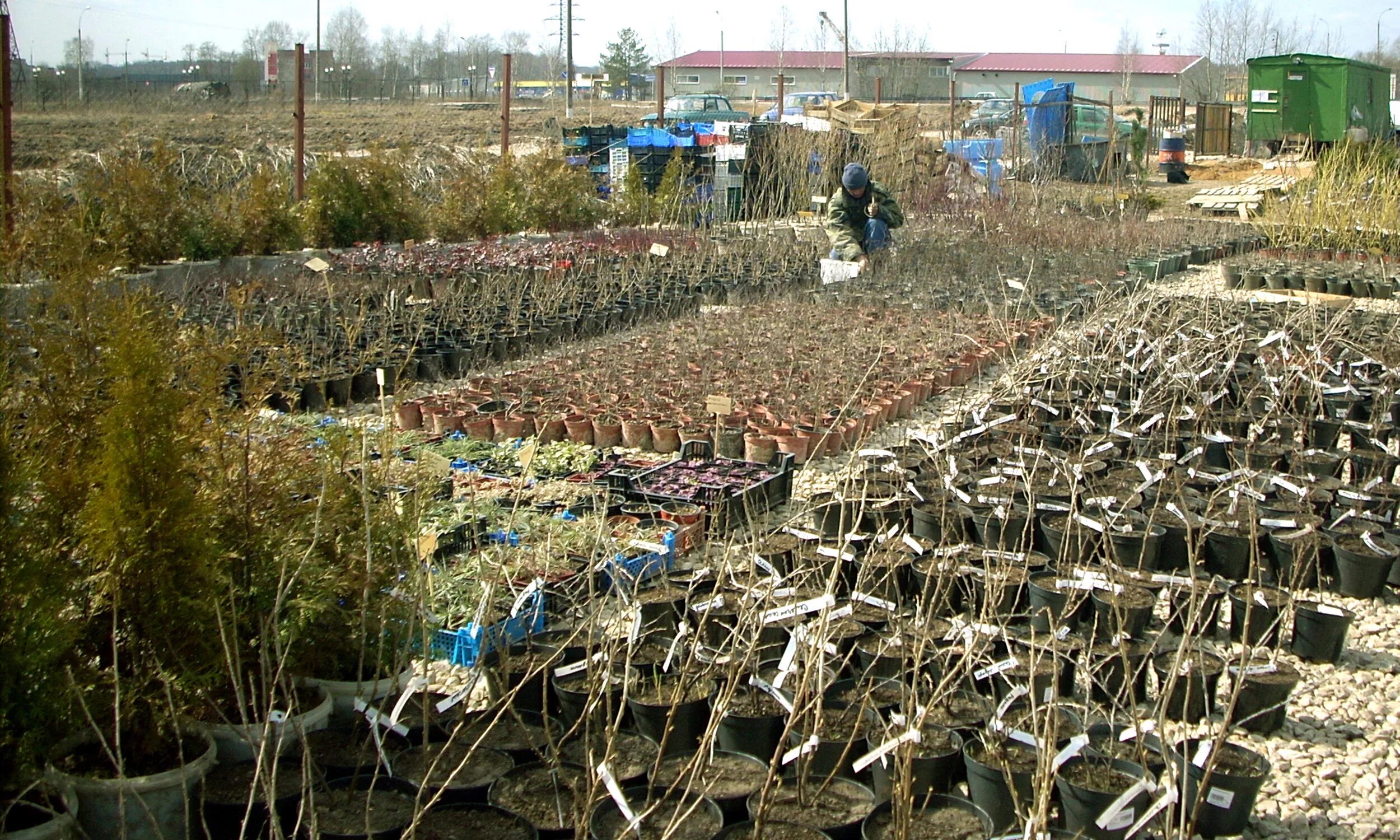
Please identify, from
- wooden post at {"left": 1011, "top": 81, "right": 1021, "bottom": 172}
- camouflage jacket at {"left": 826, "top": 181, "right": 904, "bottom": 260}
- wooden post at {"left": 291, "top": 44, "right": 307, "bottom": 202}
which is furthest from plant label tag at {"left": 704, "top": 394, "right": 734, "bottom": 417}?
wooden post at {"left": 1011, "top": 81, "right": 1021, "bottom": 172}

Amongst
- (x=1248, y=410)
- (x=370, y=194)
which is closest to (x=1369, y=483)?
(x=1248, y=410)

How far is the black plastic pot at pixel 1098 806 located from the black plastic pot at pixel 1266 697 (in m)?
0.72

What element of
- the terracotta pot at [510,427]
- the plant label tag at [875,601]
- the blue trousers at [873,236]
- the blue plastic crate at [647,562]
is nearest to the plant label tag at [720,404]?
the blue plastic crate at [647,562]

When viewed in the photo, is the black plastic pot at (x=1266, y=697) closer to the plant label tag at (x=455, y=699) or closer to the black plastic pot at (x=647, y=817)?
the black plastic pot at (x=647, y=817)

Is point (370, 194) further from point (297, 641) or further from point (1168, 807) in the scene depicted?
point (1168, 807)

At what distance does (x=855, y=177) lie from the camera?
1062cm

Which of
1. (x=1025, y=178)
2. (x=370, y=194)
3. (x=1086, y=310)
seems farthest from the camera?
(x=1025, y=178)

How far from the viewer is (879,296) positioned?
970 cm

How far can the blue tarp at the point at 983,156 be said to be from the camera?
16.7m

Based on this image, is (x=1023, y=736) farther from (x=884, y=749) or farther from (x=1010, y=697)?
(x=884, y=749)

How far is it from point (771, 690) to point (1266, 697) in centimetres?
147

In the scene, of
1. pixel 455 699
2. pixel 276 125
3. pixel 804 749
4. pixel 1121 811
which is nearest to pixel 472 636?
pixel 455 699

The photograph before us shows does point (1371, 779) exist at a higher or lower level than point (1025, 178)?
lower

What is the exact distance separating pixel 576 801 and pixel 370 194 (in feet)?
32.4
